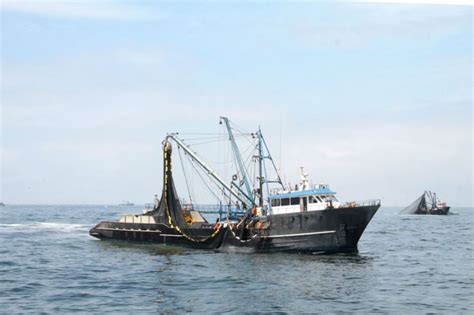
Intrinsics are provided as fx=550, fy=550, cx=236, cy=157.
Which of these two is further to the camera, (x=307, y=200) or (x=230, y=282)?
(x=307, y=200)

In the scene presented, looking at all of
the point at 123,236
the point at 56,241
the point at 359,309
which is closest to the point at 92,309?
the point at 359,309

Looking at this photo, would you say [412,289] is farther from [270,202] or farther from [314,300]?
[270,202]

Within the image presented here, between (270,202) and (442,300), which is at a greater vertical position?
(270,202)

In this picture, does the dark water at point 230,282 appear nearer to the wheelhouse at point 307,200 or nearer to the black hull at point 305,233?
the black hull at point 305,233

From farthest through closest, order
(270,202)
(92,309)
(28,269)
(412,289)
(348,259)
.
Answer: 1. (270,202)
2. (348,259)
3. (28,269)
4. (412,289)
5. (92,309)

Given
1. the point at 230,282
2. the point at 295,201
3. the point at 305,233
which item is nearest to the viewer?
the point at 230,282

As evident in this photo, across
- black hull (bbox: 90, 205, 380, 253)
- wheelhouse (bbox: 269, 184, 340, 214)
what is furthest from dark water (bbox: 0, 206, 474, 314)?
wheelhouse (bbox: 269, 184, 340, 214)

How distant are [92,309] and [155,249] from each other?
2506cm

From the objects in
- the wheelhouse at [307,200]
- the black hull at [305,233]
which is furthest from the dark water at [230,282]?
the wheelhouse at [307,200]

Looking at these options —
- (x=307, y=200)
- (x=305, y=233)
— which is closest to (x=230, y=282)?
(x=305, y=233)

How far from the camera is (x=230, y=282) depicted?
33312 millimetres

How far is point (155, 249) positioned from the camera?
51.2m

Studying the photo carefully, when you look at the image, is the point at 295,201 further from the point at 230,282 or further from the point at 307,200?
the point at 230,282

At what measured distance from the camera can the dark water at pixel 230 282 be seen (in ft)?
88.9
